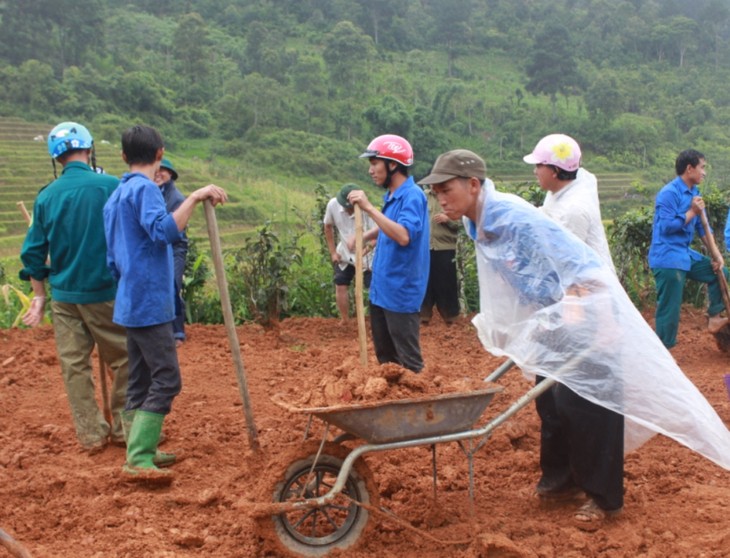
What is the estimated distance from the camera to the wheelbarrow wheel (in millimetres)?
3758

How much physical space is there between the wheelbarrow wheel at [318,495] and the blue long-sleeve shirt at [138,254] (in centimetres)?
128

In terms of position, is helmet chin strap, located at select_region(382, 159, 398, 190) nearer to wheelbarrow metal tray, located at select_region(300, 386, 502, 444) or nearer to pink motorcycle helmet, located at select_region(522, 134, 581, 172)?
pink motorcycle helmet, located at select_region(522, 134, 581, 172)

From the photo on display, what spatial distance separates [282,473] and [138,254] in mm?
1503

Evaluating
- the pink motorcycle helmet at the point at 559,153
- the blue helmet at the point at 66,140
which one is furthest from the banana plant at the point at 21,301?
the pink motorcycle helmet at the point at 559,153

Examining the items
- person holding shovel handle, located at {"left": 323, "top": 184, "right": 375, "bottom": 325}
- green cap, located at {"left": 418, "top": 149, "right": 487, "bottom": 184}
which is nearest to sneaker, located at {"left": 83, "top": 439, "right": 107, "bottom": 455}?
green cap, located at {"left": 418, "top": 149, "right": 487, "bottom": 184}

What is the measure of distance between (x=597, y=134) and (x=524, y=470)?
48534 millimetres

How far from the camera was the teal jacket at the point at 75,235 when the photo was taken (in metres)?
4.91

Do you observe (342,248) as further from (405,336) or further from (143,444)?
(143,444)

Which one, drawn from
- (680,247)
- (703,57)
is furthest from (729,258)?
(703,57)

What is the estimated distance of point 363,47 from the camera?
2397 inches

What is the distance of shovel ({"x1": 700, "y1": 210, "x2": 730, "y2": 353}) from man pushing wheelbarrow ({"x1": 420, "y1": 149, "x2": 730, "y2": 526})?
11.6ft

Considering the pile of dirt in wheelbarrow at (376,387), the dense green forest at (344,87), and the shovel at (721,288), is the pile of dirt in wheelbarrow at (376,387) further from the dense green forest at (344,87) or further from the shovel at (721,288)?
the dense green forest at (344,87)

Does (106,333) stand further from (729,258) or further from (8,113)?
(8,113)

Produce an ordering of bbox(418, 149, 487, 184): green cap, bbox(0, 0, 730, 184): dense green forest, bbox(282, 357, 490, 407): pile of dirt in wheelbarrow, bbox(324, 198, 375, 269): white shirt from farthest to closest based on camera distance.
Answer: bbox(0, 0, 730, 184): dense green forest → bbox(324, 198, 375, 269): white shirt → bbox(418, 149, 487, 184): green cap → bbox(282, 357, 490, 407): pile of dirt in wheelbarrow
